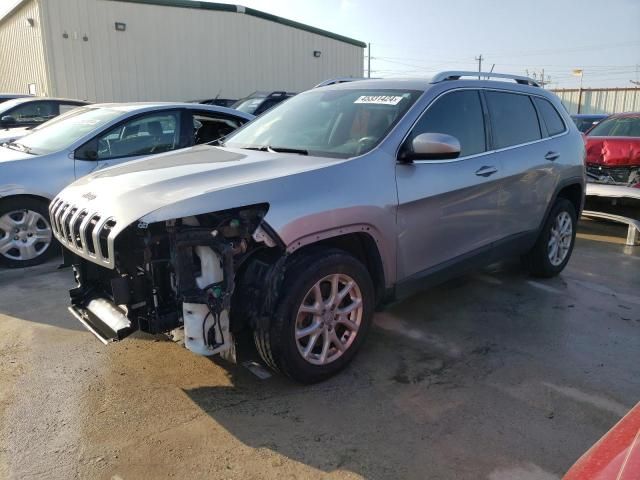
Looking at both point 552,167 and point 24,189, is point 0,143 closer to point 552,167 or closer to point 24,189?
point 24,189

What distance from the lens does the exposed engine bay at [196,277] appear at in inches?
110

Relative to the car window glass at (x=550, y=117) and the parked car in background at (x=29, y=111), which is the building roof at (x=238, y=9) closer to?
the parked car in background at (x=29, y=111)

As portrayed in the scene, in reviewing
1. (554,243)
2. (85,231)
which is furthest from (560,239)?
(85,231)

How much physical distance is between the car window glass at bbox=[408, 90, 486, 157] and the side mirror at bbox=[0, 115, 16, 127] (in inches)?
352

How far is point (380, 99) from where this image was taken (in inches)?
153

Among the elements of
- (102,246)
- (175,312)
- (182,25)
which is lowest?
(175,312)

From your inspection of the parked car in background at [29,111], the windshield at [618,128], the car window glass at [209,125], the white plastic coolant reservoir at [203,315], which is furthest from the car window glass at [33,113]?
the windshield at [618,128]

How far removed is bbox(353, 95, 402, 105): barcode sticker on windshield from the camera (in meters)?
3.80

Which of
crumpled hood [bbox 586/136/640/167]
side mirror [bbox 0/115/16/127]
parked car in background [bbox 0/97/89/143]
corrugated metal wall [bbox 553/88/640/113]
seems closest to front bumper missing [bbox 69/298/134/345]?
crumpled hood [bbox 586/136/640/167]

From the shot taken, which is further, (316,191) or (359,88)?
(359,88)

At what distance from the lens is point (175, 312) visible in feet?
9.59

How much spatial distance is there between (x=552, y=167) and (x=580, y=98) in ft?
82.8

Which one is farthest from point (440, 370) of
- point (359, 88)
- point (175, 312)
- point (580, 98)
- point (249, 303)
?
point (580, 98)

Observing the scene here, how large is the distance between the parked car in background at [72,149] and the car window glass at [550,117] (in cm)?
355
